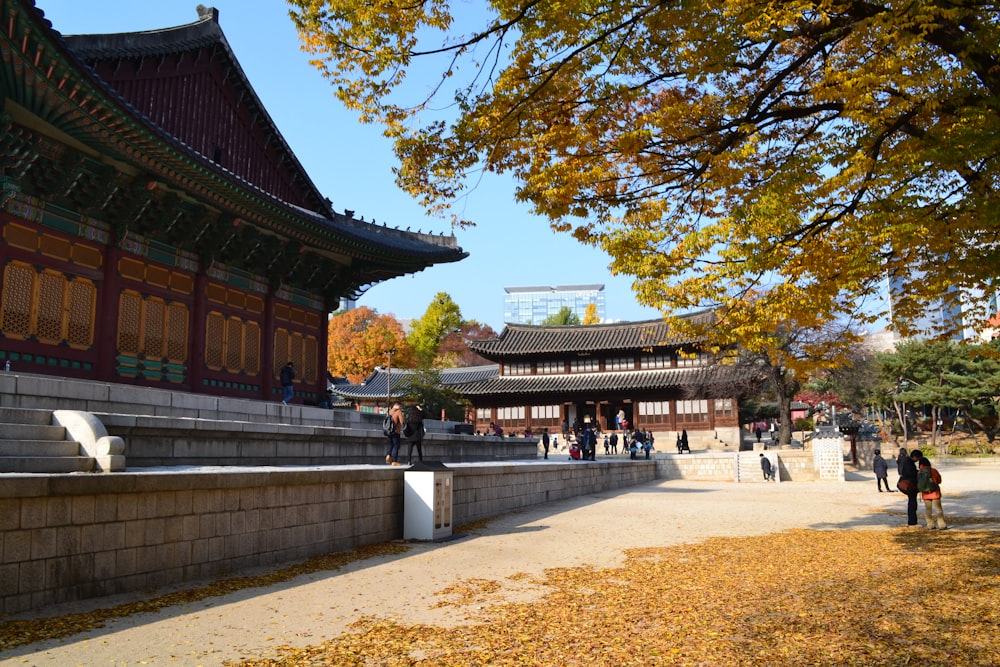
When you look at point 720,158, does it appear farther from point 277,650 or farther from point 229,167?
point 229,167

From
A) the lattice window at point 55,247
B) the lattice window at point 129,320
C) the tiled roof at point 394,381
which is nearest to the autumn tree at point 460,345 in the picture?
the tiled roof at point 394,381

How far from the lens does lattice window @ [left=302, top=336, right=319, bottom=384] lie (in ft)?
72.9

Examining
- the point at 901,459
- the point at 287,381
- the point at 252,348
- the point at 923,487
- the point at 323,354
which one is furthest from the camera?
the point at 323,354

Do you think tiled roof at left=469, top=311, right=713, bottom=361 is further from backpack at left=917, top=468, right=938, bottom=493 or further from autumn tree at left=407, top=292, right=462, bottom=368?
backpack at left=917, top=468, right=938, bottom=493

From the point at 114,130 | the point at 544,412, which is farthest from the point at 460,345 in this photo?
the point at 114,130

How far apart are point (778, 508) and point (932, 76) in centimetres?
1465

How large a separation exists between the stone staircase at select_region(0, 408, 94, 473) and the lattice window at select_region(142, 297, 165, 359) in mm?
7606

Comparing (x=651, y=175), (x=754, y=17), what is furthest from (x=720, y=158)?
(x=754, y=17)

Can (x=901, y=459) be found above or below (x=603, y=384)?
below

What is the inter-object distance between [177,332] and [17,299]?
Answer: 3900 millimetres

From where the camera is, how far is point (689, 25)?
7.29 metres

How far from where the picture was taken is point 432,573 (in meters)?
8.80

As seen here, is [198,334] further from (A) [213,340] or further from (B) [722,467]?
(B) [722,467]

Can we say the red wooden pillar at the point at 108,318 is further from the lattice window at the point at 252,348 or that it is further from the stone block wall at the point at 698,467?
the stone block wall at the point at 698,467
